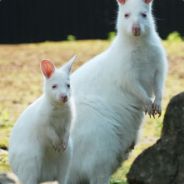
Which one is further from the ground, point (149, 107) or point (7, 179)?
point (149, 107)

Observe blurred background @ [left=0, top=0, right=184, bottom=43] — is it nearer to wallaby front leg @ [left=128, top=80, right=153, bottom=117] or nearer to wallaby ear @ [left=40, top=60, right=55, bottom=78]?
wallaby front leg @ [left=128, top=80, right=153, bottom=117]

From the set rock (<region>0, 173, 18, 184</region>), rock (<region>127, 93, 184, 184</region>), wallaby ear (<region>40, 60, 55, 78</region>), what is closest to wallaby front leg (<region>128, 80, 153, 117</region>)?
rock (<region>127, 93, 184, 184</region>)

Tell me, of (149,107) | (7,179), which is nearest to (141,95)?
(149,107)

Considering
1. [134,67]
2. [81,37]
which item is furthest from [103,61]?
[81,37]

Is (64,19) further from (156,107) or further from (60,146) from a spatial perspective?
(60,146)

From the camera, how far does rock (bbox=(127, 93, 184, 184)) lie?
6.71 meters

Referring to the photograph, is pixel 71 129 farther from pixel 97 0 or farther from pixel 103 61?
pixel 97 0

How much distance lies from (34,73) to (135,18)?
16.6ft

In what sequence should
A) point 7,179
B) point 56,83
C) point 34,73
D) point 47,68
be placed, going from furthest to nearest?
point 34,73 < point 7,179 < point 47,68 < point 56,83

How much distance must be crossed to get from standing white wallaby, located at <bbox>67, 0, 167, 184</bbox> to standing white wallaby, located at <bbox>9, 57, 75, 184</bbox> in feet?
1.60

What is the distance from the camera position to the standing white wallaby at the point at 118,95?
7211 mm

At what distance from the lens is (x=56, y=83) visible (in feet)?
21.5

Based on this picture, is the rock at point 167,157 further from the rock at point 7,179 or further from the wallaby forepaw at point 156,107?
the rock at point 7,179

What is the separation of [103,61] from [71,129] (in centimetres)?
78
